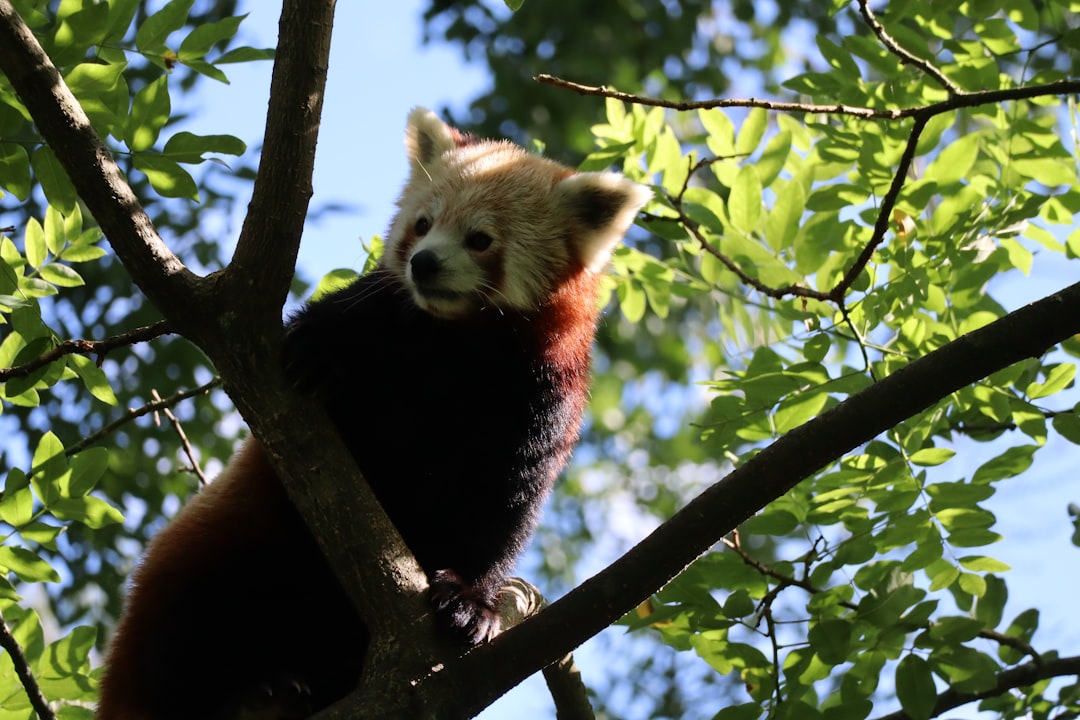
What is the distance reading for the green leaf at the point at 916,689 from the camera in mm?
3074

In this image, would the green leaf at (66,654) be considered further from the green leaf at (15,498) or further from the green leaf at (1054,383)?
the green leaf at (1054,383)

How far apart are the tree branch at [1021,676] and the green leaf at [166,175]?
2.74 meters

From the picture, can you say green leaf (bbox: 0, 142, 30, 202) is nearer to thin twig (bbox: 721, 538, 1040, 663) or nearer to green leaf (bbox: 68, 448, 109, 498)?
green leaf (bbox: 68, 448, 109, 498)

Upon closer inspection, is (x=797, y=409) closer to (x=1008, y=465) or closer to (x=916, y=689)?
(x=1008, y=465)

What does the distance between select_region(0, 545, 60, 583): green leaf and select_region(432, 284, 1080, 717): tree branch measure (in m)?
1.47

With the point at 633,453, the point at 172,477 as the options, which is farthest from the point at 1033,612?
the point at 633,453

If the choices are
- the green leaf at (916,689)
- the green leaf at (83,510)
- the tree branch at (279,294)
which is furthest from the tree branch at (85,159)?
the green leaf at (916,689)

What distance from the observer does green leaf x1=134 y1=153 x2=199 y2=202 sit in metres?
3.20

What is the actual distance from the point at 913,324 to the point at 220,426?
596 cm

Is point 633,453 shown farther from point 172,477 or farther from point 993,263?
point 993,263

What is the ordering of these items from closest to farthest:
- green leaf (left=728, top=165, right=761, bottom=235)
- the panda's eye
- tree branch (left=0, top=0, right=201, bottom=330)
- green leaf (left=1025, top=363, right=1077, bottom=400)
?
tree branch (left=0, top=0, right=201, bottom=330) < green leaf (left=1025, top=363, right=1077, bottom=400) < green leaf (left=728, top=165, right=761, bottom=235) < the panda's eye

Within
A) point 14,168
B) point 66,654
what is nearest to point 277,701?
point 66,654

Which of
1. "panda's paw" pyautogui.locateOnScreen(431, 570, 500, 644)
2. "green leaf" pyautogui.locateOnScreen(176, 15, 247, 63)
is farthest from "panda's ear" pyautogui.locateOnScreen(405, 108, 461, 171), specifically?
"panda's paw" pyautogui.locateOnScreen(431, 570, 500, 644)

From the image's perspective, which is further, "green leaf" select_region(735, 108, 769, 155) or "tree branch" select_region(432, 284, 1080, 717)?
"green leaf" select_region(735, 108, 769, 155)
